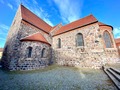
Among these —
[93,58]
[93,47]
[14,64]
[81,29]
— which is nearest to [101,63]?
[93,58]

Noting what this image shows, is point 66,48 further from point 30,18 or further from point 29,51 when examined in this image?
point 30,18

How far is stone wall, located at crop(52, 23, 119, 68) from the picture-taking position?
8148 millimetres

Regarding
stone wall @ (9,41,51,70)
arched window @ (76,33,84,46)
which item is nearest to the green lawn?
stone wall @ (9,41,51,70)

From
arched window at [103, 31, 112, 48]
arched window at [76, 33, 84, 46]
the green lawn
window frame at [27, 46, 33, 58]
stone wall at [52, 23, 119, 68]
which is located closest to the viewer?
the green lawn

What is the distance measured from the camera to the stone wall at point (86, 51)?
8.15 meters

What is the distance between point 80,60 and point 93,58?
1.58 m

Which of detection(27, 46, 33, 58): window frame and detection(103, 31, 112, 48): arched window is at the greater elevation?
detection(103, 31, 112, 48): arched window

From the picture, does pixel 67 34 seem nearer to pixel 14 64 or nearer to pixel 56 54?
pixel 56 54

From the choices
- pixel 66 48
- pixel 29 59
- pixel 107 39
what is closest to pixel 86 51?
pixel 66 48

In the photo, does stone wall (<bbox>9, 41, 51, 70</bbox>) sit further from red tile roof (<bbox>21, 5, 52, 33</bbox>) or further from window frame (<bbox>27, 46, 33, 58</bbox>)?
red tile roof (<bbox>21, 5, 52, 33</bbox>)

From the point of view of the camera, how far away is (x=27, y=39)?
837 cm

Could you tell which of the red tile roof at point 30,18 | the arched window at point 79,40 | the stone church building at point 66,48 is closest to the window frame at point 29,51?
the stone church building at point 66,48

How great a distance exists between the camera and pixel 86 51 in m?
8.78

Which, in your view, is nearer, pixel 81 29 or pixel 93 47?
pixel 93 47
